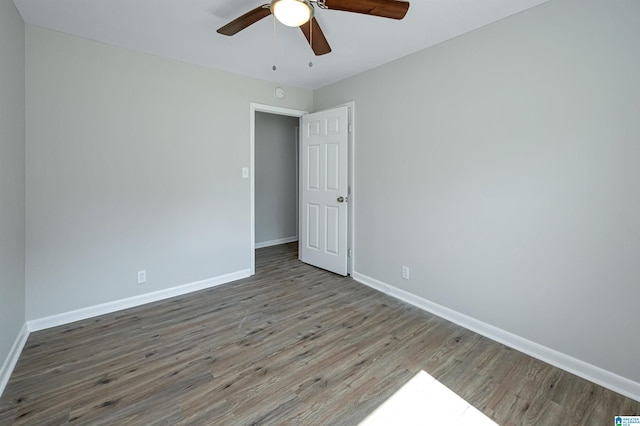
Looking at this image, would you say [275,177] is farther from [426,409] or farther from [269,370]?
[426,409]

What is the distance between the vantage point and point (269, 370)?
1.94 meters

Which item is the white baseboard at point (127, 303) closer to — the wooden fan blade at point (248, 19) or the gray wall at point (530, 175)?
→ the gray wall at point (530, 175)

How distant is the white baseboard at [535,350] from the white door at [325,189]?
1030 millimetres

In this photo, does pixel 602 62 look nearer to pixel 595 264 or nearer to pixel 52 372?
pixel 595 264

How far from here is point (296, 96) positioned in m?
3.96

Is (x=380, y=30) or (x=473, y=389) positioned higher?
(x=380, y=30)

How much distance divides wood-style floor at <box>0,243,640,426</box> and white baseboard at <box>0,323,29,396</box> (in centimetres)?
4

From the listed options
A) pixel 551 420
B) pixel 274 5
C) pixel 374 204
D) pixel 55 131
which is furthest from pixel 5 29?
pixel 551 420

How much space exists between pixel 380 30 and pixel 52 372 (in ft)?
11.3

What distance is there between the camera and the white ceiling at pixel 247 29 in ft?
6.81

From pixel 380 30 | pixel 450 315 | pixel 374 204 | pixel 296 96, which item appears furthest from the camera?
pixel 296 96

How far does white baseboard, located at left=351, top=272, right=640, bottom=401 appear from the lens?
1756mm

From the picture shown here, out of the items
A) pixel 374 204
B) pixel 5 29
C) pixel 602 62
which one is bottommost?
pixel 374 204

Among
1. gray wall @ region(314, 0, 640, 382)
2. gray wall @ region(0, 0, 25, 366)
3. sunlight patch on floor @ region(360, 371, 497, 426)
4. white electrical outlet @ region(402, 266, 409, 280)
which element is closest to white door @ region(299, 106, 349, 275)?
gray wall @ region(314, 0, 640, 382)
